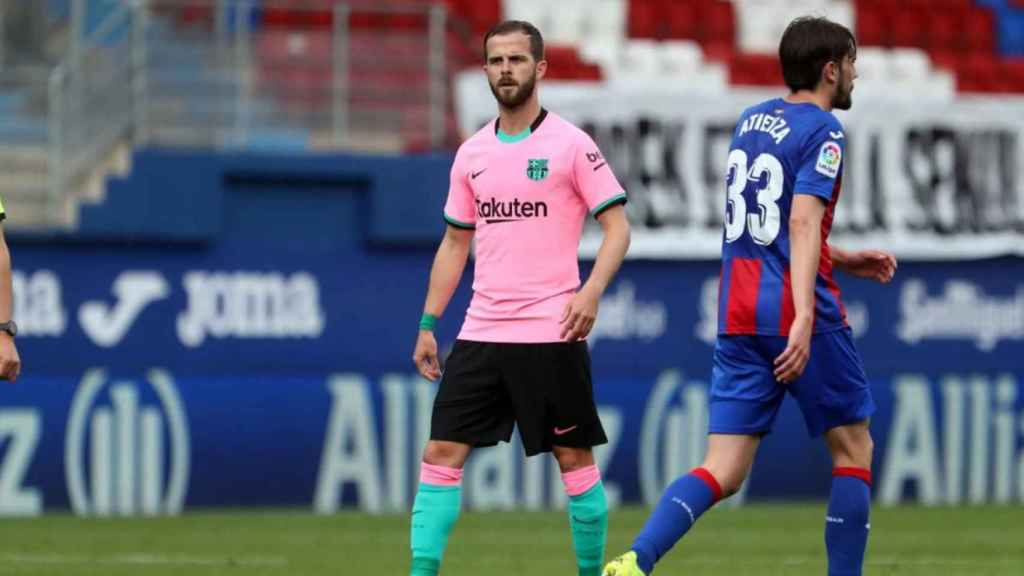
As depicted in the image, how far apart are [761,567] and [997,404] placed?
20.3 feet

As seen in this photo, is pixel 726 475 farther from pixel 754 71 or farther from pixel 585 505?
pixel 754 71

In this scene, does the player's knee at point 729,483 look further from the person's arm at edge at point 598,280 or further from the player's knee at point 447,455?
the player's knee at point 447,455

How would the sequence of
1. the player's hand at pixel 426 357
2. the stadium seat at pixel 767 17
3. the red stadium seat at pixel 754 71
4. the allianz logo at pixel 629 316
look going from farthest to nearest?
the stadium seat at pixel 767 17, the red stadium seat at pixel 754 71, the allianz logo at pixel 629 316, the player's hand at pixel 426 357

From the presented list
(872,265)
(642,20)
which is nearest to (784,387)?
(872,265)

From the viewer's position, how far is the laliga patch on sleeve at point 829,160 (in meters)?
6.73

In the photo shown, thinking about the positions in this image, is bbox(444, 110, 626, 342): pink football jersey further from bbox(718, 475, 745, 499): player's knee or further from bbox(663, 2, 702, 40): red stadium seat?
bbox(663, 2, 702, 40): red stadium seat

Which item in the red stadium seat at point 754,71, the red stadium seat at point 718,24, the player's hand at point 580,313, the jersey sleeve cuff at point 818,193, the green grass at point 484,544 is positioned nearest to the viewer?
the jersey sleeve cuff at point 818,193

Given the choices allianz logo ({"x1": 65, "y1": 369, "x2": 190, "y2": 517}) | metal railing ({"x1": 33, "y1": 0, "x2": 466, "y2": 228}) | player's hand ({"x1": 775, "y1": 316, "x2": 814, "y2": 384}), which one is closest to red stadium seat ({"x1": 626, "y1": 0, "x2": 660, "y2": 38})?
metal railing ({"x1": 33, "y1": 0, "x2": 466, "y2": 228})

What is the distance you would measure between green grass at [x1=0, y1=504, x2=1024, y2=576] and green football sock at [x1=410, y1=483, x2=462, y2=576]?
86.5 inches

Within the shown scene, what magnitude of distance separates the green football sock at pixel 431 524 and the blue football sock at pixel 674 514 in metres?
0.84

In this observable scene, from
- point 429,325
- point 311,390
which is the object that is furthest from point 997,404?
point 429,325

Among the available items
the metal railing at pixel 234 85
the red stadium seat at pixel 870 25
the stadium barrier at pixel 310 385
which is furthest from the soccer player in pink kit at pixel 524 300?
the red stadium seat at pixel 870 25

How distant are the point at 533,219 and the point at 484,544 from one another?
4398 millimetres

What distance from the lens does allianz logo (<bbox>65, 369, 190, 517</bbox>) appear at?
13.9 metres
